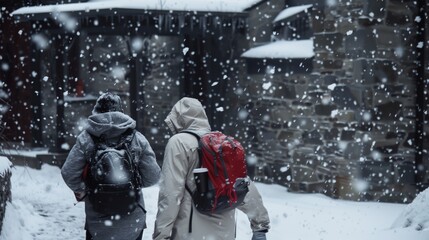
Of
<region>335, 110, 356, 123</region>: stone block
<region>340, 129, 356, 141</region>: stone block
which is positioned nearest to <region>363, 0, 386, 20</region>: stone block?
<region>335, 110, 356, 123</region>: stone block

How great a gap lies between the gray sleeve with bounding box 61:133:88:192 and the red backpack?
701 millimetres

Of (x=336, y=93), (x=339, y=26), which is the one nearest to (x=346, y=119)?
(x=336, y=93)

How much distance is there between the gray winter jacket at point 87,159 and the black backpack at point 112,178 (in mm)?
44

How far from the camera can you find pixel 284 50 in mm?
9867

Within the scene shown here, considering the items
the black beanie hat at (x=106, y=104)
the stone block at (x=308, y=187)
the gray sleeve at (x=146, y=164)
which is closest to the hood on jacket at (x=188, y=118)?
the gray sleeve at (x=146, y=164)

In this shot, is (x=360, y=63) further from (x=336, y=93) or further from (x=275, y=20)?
(x=275, y=20)

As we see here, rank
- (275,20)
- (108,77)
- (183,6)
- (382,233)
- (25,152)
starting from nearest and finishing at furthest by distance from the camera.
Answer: (382,233) → (183,6) → (275,20) → (25,152) → (108,77)

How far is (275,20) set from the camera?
35.2 ft

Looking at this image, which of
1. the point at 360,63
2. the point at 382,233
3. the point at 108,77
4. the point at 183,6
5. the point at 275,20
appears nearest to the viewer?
the point at 382,233

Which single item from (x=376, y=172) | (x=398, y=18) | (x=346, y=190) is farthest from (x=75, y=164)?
(x=398, y=18)

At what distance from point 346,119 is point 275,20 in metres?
2.84

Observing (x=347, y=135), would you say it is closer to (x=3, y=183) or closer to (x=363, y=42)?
(x=363, y=42)

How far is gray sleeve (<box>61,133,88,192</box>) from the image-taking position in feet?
11.3

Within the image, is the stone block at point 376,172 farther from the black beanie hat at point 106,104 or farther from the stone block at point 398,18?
the black beanie hat at point 106,104
